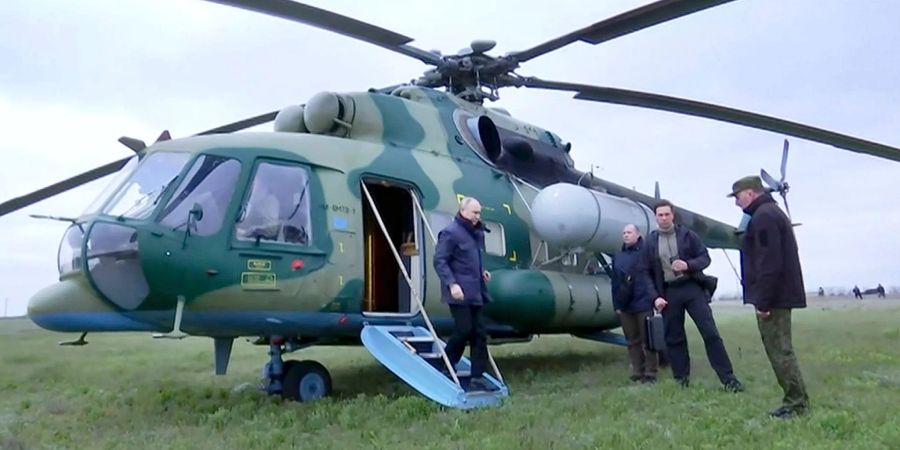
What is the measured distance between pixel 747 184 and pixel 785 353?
1.12m

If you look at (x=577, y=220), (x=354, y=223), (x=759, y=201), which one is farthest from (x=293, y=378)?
(x=759, y=201)

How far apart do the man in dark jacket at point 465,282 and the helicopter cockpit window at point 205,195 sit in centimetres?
179

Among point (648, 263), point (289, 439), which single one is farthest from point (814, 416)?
point (289, 439)

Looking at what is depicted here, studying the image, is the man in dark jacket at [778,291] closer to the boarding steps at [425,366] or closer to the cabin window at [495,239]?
the boarding steps at [425,366]

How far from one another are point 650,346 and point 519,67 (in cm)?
394

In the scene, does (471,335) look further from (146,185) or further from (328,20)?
(328,20)

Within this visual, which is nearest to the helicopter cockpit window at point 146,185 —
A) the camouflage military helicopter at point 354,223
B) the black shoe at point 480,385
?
the camouflage military helicopter at point 354,223

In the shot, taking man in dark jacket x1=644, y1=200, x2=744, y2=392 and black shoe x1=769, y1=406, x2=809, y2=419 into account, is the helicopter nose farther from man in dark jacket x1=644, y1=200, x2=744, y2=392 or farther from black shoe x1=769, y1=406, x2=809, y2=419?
black shoe x1=769, y1=406, x2=809, y2=419

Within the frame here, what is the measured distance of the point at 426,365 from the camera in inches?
241

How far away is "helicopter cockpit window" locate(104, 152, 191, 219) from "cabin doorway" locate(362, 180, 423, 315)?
5.74 feet

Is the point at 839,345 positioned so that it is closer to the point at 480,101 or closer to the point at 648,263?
the point at 648,263

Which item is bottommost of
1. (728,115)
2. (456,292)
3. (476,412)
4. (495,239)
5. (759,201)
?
(476,412)

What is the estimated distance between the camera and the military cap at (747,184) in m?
5.00

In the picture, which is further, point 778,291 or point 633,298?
point 633,298
